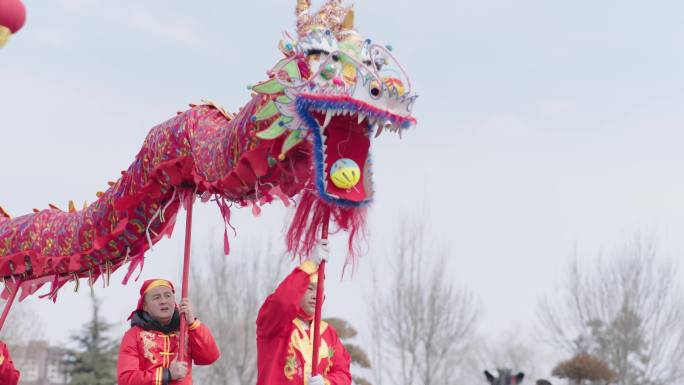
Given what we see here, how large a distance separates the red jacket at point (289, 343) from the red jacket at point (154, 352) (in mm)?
306

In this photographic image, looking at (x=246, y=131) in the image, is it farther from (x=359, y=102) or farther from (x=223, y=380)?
(x=223, y=380)

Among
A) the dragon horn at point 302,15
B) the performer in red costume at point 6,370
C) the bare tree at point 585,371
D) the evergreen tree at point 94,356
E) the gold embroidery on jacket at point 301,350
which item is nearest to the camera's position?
the dragon horn at point 302,15

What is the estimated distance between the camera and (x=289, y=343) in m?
4.77

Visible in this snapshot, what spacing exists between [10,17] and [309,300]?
223 cm

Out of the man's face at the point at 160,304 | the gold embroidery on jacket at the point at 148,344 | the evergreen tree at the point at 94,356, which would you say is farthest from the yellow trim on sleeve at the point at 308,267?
the evergreen tree at the point at 94,356

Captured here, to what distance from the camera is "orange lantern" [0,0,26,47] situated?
3.06 m

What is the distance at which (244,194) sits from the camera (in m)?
4.52

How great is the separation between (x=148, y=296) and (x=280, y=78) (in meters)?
1.50

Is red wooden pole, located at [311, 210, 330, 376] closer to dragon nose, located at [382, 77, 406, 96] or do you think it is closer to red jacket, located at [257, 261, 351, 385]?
red jacket, located at [257, 261, 351, 385]

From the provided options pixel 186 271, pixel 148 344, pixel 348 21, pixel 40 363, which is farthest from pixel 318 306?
pixel 40 363

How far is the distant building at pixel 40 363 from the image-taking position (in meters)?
21.9

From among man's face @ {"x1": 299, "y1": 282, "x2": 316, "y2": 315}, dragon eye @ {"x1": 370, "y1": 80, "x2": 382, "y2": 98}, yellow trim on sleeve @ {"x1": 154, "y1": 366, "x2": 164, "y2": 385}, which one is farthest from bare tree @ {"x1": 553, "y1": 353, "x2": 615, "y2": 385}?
dragon eye @ {"x1": 370, "y1": 80, "x2": 382, "y2": 98}

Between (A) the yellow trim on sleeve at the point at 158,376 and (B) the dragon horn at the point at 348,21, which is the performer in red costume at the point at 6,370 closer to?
A: (A) the yellow trim on sleeve at the point at 158,376

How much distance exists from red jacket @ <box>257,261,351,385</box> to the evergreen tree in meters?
15.1
